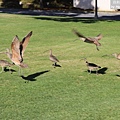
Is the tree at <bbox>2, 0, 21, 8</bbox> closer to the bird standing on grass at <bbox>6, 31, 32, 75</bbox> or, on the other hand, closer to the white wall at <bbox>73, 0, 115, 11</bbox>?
the white wall at <bbox>73, 0, 115, 11</bbox>

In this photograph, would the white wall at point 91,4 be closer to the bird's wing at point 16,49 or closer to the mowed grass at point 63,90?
the mowed grass at point 63,90

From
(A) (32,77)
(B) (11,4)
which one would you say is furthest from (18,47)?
(B) (11,4)

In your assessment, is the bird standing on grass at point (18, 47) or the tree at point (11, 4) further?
the tree at point (11, 4)

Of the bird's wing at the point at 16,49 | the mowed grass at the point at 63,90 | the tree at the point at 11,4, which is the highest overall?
the bird's wing at the point at 16,49

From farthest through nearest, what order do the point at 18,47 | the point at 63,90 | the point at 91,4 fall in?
1. the point at 91,4
2. the point at 63,90
3. the point at 18,47

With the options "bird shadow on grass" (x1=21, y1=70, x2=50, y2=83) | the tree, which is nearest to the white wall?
the tree

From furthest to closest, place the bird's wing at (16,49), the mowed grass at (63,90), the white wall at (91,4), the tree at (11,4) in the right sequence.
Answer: the tree at (11,4) → the white wall at (91,4) → the bird's wing at (16,49) → the mowed grass at (63,90)

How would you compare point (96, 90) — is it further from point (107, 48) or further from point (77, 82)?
point (107, 48)

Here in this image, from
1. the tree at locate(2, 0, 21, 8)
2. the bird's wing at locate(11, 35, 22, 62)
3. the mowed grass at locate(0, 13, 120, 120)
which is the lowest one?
the tree at locate(2, 0, 21, 8)

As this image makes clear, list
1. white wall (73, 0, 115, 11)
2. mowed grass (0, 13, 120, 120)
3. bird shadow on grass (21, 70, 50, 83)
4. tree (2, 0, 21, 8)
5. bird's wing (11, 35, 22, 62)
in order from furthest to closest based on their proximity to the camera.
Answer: tree (2, 0, 21, 8)
white wall (73, 0, 115, 11)
bird shadow on grass (21, 70, 50, 83)
bird's wing (11, 35, 22, 62)
mowed grass (0, 13, 120, 120)

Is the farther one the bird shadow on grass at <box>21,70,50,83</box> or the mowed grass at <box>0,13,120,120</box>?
the bird shadow on grass at <box>21,70,50,83</box>

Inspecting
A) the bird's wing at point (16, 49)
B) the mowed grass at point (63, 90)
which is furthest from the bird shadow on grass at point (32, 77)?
the bird's wing at point (16, 49)

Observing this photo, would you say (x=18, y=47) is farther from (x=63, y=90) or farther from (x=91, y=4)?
(x=91, y=4)

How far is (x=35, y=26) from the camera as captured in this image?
79.5 ft
